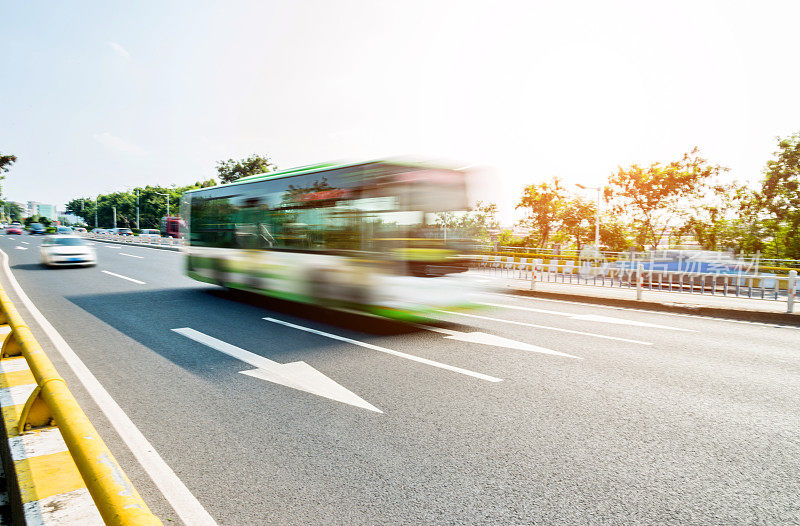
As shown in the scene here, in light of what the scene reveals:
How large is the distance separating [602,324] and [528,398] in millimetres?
4898

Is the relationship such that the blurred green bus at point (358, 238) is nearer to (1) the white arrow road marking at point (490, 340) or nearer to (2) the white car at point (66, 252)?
(1) the white arrow road marking at point (490, 340)

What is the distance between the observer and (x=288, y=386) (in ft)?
15.5

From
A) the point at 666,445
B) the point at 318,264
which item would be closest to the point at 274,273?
the point at 318,264

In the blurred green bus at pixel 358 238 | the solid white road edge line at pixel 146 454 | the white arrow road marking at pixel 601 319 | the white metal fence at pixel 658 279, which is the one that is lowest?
the white arrow road marking at pixel 601 319

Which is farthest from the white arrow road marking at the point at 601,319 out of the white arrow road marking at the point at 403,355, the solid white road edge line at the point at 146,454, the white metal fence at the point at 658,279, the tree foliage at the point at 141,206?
the tree foliage at the point at 141,206

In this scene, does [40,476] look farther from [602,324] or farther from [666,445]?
[602,324]

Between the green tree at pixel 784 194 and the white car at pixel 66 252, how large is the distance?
112 feet

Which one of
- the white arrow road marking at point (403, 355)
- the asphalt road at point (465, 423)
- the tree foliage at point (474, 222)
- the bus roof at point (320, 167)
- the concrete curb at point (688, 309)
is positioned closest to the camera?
the asphalt road at point (465, 423)

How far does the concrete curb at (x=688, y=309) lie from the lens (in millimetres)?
9586

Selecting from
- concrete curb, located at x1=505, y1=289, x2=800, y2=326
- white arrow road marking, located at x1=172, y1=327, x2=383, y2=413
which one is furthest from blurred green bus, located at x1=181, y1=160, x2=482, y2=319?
concrete curb, located at x1=505, y1=289, x2=800, y2=326

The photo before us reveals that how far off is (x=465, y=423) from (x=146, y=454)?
244 centimetres

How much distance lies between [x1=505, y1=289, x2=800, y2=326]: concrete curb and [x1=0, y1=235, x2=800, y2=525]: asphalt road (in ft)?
7.35

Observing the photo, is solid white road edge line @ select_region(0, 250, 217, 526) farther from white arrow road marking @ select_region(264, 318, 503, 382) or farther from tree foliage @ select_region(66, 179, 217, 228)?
tree foliage @ select_region(66, 179, 217, 228)

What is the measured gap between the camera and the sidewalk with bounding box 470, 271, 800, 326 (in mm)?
9789
